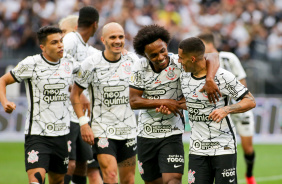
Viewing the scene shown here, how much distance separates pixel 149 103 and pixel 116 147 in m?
1.06

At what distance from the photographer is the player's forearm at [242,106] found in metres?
5.70

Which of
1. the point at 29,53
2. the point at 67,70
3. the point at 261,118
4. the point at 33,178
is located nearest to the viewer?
the point at 33,178

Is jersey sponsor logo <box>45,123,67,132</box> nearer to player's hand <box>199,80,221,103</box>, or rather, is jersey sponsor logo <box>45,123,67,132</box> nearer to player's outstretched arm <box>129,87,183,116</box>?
player's outstretched arm <box>129,87,183,116</box>

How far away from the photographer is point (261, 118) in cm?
1569

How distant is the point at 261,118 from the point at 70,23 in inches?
340

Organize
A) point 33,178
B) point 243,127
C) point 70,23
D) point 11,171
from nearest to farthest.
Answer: point 33,178, point 70,23, point 243,127, point 11,171

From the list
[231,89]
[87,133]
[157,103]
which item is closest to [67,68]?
[87,133]

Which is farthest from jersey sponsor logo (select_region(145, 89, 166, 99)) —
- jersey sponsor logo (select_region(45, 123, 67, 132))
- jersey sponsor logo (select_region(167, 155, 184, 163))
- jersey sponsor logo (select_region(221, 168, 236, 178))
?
jersey sponsor logo (select_region(221, 168, 236, 178))

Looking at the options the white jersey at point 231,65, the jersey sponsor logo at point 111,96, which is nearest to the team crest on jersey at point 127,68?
the jersey sponsor logo at point 111,96

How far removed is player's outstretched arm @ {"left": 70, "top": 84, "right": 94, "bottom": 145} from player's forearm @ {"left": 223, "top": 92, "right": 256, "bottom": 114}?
209cm

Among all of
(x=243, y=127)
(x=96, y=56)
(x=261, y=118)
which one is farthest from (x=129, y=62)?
(x=261, y=118)

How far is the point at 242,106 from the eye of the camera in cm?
576

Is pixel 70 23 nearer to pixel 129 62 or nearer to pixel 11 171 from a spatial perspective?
Answer: pixel 129 62

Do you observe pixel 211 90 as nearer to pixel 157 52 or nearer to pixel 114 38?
pixel 157 52
